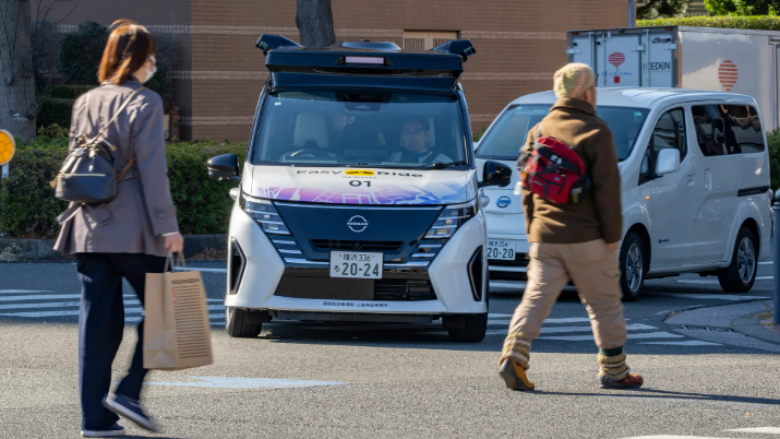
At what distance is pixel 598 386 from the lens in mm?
6965

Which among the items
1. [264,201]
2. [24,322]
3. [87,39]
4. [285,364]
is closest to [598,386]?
[285,364]

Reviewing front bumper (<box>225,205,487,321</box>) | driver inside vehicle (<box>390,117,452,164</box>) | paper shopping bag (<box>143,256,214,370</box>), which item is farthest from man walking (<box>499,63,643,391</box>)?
driver inside vehicle (<box>390,117,452,164</box>)

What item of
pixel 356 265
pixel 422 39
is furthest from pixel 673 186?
pixel 422 39

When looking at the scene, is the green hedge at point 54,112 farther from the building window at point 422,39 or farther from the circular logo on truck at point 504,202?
the circular logo on truck at point 504,202

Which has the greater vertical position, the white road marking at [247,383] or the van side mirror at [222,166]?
the van side mirror at [222,166]

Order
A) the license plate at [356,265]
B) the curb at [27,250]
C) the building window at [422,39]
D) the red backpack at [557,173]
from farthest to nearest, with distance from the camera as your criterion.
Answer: the building window at [422,39]
the curb at [27,250]
the license plate at [356,265]
the red backpack at [557,173]

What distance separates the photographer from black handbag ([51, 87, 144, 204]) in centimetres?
511

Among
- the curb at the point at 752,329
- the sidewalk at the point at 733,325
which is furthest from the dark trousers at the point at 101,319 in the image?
the curb at the point at 752,329

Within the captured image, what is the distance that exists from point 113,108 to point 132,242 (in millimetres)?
580

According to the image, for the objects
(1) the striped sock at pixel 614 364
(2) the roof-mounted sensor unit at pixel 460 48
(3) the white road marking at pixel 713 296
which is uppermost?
A: (2) the roof-mounted sensor unit at pixel 460 48

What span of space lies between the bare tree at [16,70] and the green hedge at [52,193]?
1.79 m

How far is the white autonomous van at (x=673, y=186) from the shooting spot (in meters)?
11.6

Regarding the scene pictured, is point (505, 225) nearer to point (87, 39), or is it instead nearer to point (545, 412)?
point (545, 412)

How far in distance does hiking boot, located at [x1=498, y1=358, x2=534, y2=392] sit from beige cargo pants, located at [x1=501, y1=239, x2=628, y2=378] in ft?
0.10
